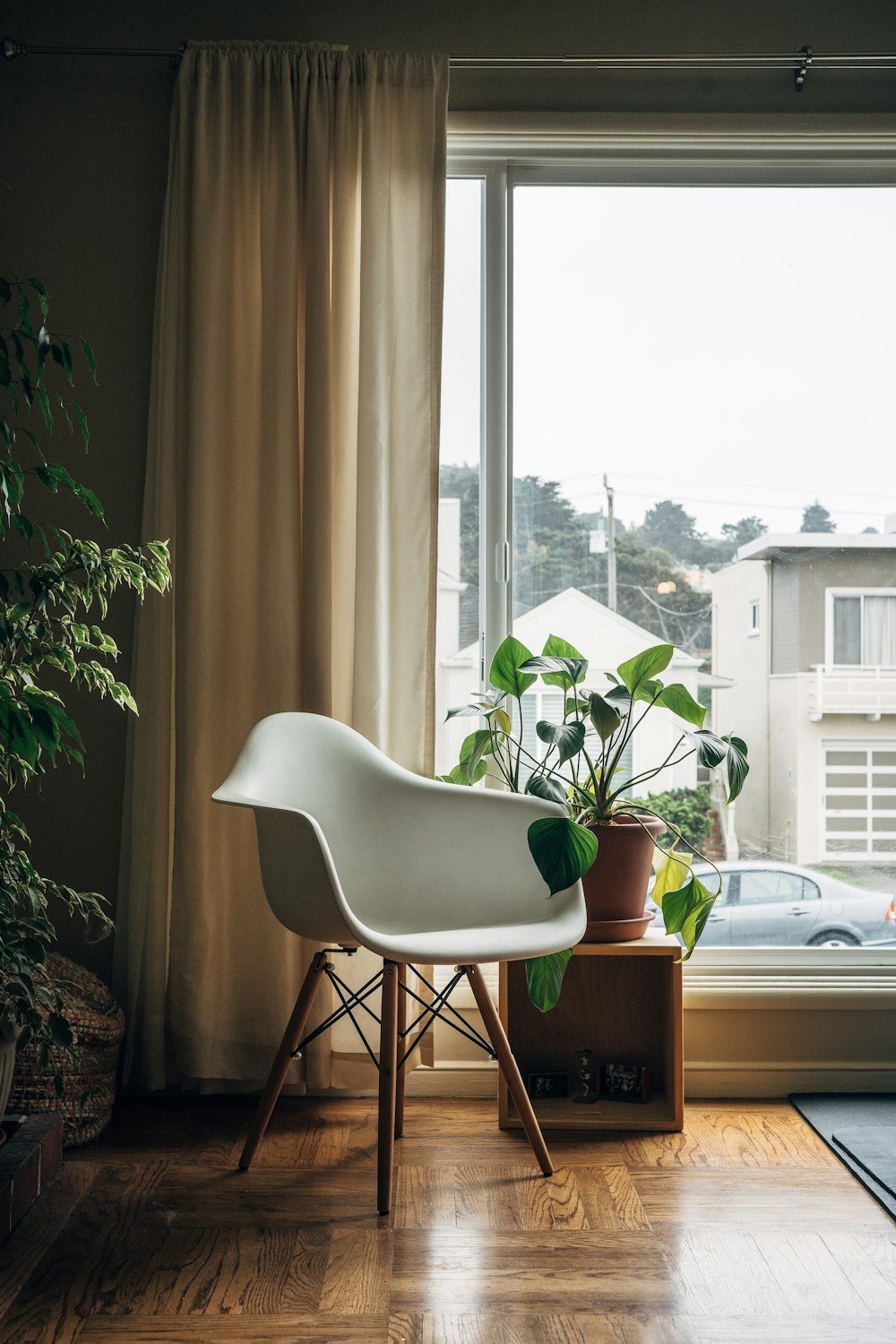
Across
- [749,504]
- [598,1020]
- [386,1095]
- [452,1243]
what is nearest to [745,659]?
[749,504]

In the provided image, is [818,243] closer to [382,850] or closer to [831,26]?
[831,26]

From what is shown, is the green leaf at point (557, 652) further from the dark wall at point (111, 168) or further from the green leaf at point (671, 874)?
the dark wall at point (111, 168)

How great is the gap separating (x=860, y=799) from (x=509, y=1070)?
121 centimetres

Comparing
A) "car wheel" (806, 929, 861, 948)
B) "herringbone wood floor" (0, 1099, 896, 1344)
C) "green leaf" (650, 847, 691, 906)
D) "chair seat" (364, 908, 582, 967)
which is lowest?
"herringbone wood floor" (0, 1099, 896, 1344)

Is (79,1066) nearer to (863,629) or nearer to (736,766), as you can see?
(736,766)

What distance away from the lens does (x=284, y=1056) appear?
204cm

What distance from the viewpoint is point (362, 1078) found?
2.40 m

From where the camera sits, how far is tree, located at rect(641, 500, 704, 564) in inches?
105

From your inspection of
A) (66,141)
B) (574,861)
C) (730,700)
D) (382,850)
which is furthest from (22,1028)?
(66,141)

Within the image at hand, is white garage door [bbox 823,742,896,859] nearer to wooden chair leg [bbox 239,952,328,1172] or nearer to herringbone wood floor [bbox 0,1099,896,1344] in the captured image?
herringbone wood floor [bbox 0,1099,896,1344]

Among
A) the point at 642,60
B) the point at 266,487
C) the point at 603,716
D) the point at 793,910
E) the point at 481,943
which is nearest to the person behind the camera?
the point at 481,943

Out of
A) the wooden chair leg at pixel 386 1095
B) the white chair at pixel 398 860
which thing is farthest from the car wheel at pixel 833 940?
the wooden chair leg at pixel 386 1095

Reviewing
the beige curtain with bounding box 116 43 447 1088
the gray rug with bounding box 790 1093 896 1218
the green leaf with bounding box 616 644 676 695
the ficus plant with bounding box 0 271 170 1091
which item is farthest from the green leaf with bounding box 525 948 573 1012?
the ficus plant with bounding box 0 271 170 1091

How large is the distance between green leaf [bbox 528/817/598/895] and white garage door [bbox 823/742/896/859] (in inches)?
39.4
